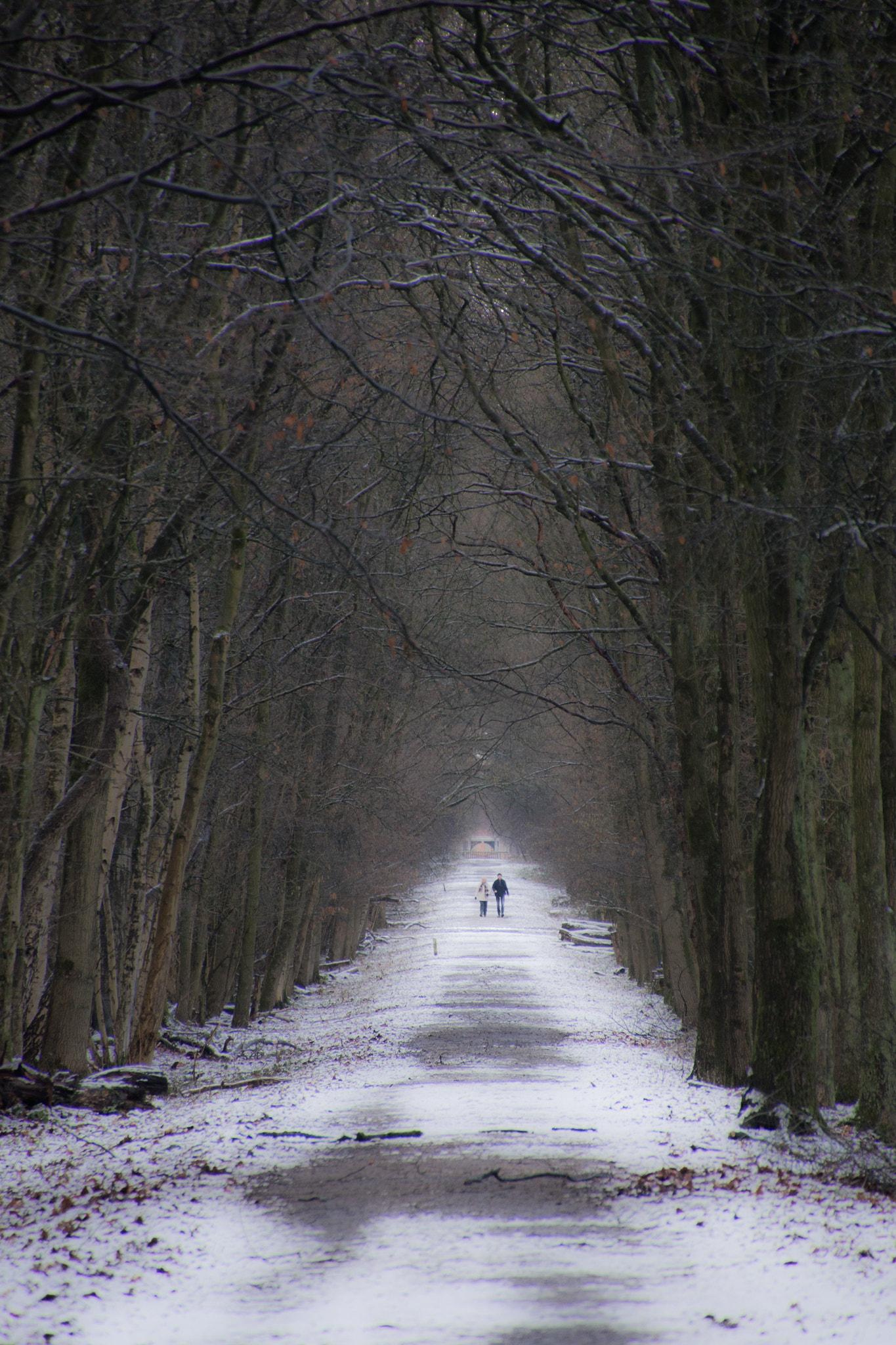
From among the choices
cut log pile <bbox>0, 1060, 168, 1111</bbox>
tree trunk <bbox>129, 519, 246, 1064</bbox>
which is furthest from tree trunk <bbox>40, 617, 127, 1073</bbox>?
tree trunk <bbox>129, 519, 246, 1064</bbox>

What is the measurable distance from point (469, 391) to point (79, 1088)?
23.3ft

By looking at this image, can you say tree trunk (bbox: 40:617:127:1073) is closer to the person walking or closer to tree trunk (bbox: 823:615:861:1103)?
tree trunk (bbox: 823:615:861:1103)

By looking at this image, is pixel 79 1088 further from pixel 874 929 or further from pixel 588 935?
pixel 588 935

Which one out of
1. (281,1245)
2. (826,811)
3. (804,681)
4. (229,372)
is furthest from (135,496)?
(826,811)

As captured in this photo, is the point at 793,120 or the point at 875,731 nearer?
the point at 793,120

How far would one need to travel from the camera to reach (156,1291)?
16.9ft

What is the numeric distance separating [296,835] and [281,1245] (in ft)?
56.4

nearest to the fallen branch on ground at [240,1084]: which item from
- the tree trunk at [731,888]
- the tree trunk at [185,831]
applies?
the tree trunk at [185,831]

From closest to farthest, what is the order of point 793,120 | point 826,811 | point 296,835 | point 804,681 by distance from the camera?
point 793,120, point 804,681, point 826,811, point 296,835

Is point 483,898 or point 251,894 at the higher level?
point 251,894

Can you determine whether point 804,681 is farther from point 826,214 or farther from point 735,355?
point 826,214

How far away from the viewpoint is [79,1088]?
421 inches

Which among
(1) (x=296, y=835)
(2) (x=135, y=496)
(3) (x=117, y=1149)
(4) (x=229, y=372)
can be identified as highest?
(2) (x=135, y=496)

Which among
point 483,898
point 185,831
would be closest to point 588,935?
point 483,898
